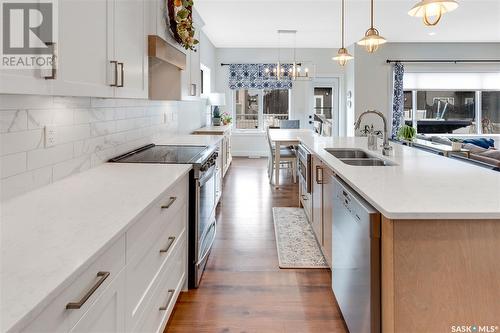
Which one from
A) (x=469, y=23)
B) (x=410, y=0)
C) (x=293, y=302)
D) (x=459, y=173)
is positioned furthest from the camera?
(x=469, y=23)

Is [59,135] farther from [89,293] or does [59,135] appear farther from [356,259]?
[356,259]

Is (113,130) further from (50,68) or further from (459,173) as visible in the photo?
(459,173)

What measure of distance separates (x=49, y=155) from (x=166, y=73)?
1.77 meters

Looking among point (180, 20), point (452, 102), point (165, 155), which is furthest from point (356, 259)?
point (452, 102)

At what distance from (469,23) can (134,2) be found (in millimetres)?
6769

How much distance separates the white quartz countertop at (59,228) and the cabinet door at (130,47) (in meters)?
0.55

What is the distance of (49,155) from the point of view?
188cm

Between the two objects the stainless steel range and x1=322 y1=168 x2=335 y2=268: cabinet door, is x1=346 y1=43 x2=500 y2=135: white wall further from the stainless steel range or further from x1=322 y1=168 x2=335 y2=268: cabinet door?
the stainless steel range

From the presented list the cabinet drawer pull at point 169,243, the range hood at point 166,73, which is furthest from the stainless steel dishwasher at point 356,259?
the range hood at point 166,73

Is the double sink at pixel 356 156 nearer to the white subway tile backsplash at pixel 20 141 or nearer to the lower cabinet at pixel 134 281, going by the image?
the lower cabinet at pixel 134 281

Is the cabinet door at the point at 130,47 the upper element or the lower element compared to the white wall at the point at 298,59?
lower

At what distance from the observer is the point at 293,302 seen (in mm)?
2523

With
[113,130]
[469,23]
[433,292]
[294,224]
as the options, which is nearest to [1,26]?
[113,130]

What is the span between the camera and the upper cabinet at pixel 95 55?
1.34 metres
